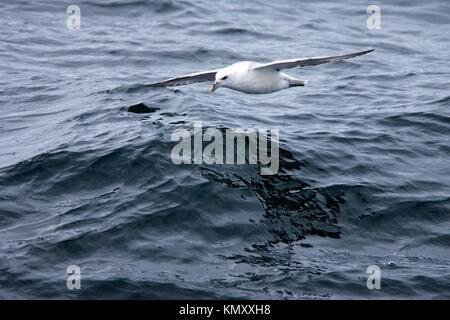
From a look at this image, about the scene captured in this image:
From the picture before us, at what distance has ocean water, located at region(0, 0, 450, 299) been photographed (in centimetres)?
825

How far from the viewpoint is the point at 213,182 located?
10336 millimetres

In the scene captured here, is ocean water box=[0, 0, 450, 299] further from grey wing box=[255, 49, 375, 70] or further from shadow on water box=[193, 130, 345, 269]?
grey wing box=[255, 49, 375, 70]

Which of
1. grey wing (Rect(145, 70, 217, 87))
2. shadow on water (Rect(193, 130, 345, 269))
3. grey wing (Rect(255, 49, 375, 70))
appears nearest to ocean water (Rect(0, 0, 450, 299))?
shadow on water (Rect(193, 130, 345, 269))

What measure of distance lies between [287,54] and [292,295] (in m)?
12.2

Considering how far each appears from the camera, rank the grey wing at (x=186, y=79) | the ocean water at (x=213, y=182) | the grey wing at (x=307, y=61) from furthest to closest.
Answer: the grey wing at (x=186, y=79), the grey wing at (x=307, y=61), the ocean water at (x=213, y=182)

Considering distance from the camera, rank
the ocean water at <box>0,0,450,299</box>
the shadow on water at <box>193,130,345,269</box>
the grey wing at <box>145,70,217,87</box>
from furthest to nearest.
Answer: the grey wing at <box>145,70,217,87</box>
the shadow on water at <box>193,130,345,269</box>
the ocean water at <box>0,0,450,299</box>

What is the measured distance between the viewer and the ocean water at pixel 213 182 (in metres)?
8.25

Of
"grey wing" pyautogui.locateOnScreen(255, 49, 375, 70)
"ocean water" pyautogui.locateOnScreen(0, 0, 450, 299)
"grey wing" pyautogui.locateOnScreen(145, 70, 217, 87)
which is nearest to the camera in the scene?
"ocean water" pyautogui.locateOnScreen(0, 0, 450, 299)

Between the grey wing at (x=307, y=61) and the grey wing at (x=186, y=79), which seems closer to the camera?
the grey wing at (x=307, y=61)

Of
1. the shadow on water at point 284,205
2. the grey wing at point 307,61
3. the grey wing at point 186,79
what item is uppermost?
the grey wing at point 307,61

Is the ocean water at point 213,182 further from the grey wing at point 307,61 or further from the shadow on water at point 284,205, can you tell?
the grey wing at point 307,61

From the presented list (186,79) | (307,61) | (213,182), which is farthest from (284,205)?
(186,79)

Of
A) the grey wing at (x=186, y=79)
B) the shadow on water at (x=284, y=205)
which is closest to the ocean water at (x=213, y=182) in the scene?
the shadow on water at (x=284, y=205)
